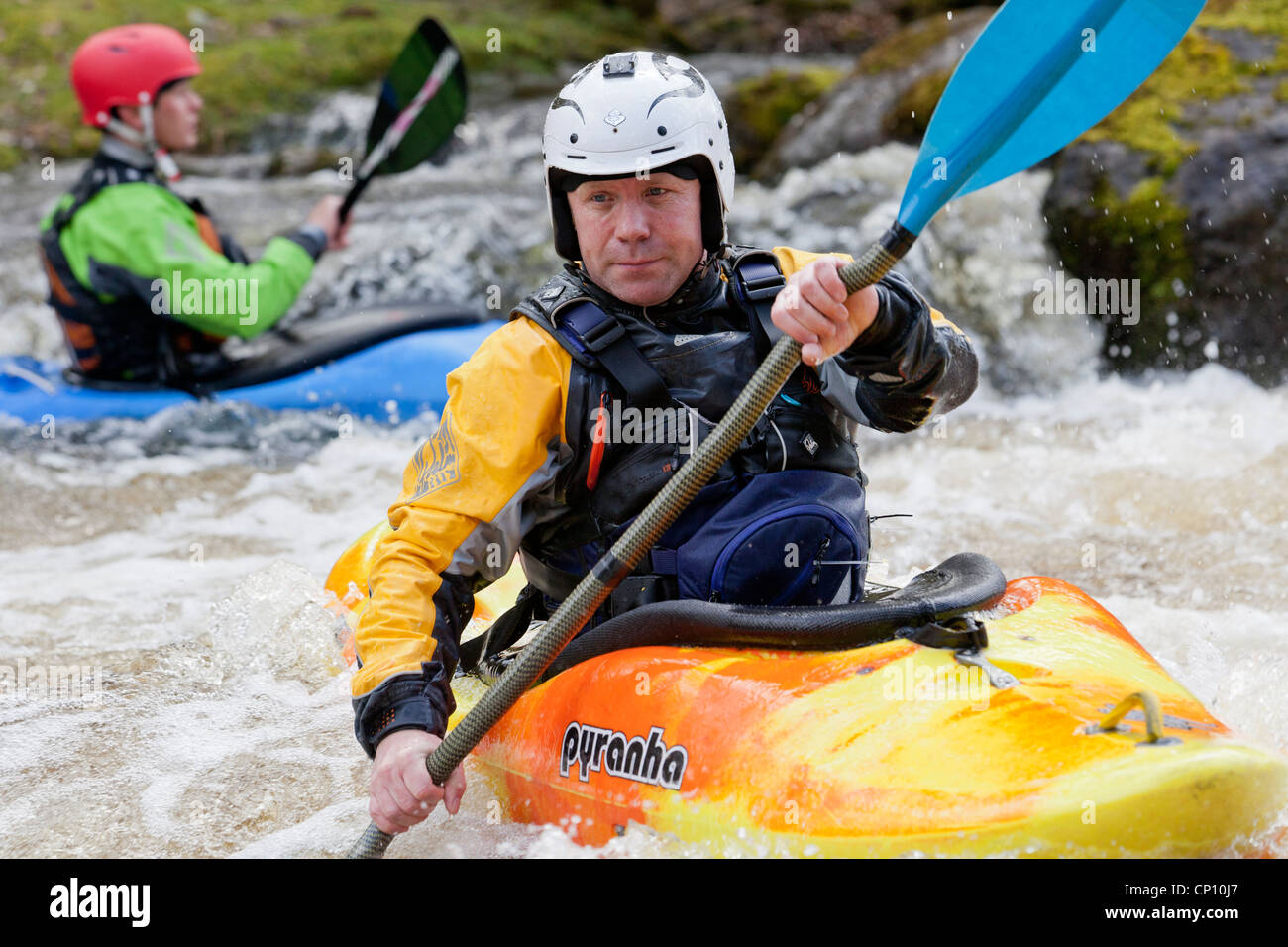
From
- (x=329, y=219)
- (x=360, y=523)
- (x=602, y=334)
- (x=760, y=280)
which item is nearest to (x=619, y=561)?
(x=602, y=334)

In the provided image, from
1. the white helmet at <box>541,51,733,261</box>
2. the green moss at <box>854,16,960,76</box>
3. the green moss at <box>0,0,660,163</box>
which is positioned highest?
the green moss at <box>0,0,660,163</box>

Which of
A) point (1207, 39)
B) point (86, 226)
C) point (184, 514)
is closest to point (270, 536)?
point (184, 514)

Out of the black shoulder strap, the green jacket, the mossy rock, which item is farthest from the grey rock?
the black shoulder strap

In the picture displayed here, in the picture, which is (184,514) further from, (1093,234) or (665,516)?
(1093,234)

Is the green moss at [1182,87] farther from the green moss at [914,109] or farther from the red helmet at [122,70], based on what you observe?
the red helmet at [122,70]

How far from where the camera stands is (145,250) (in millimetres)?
5371

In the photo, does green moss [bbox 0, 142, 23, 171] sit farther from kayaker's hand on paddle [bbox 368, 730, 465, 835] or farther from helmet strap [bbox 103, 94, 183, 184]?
kayaker's hand on paddle [bbox 368, 730, 465, 835]

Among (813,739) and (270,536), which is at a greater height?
(813,739)

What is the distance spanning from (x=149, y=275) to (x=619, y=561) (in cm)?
397

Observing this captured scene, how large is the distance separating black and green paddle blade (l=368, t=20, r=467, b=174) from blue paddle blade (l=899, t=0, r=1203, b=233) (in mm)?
4003

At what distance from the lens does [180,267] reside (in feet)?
17.7

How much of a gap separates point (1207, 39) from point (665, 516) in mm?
6312

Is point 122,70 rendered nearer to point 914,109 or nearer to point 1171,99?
point 914,109

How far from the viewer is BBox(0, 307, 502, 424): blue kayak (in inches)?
225
